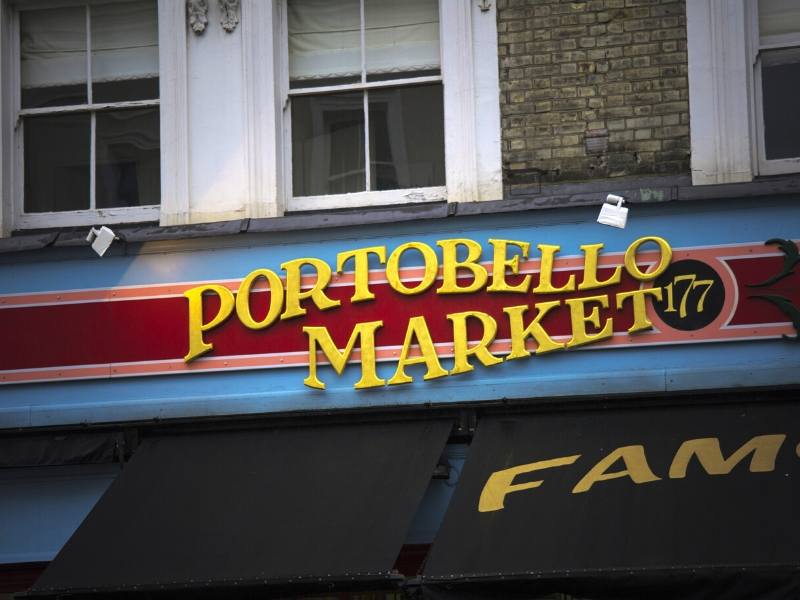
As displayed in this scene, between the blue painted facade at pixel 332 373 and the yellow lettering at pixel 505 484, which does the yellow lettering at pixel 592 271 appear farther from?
the yellow lettering at pixel 505 484

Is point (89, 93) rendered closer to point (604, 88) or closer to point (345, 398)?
point (345, 398)

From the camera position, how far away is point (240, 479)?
8328 millimetres

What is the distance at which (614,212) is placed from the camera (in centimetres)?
841

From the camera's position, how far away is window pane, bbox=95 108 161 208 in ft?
31.5

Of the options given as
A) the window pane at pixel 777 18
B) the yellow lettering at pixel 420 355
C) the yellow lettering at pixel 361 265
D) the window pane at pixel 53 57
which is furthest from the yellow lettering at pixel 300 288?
the window pane at pixel 777 18

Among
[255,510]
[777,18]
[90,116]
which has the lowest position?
[255,510]

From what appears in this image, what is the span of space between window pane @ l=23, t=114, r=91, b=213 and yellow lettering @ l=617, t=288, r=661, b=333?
4.05 meters

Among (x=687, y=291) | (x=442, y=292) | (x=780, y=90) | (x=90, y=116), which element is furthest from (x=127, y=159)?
(x=780, y=90)

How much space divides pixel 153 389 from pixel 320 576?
2.21 meters

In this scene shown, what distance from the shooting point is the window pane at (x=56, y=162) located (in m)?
9.77

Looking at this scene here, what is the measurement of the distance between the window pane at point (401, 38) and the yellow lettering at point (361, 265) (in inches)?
54.6

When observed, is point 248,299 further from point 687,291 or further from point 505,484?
point 687,291

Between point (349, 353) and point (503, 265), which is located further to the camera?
point (349, 353)

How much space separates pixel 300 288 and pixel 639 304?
225 cm
